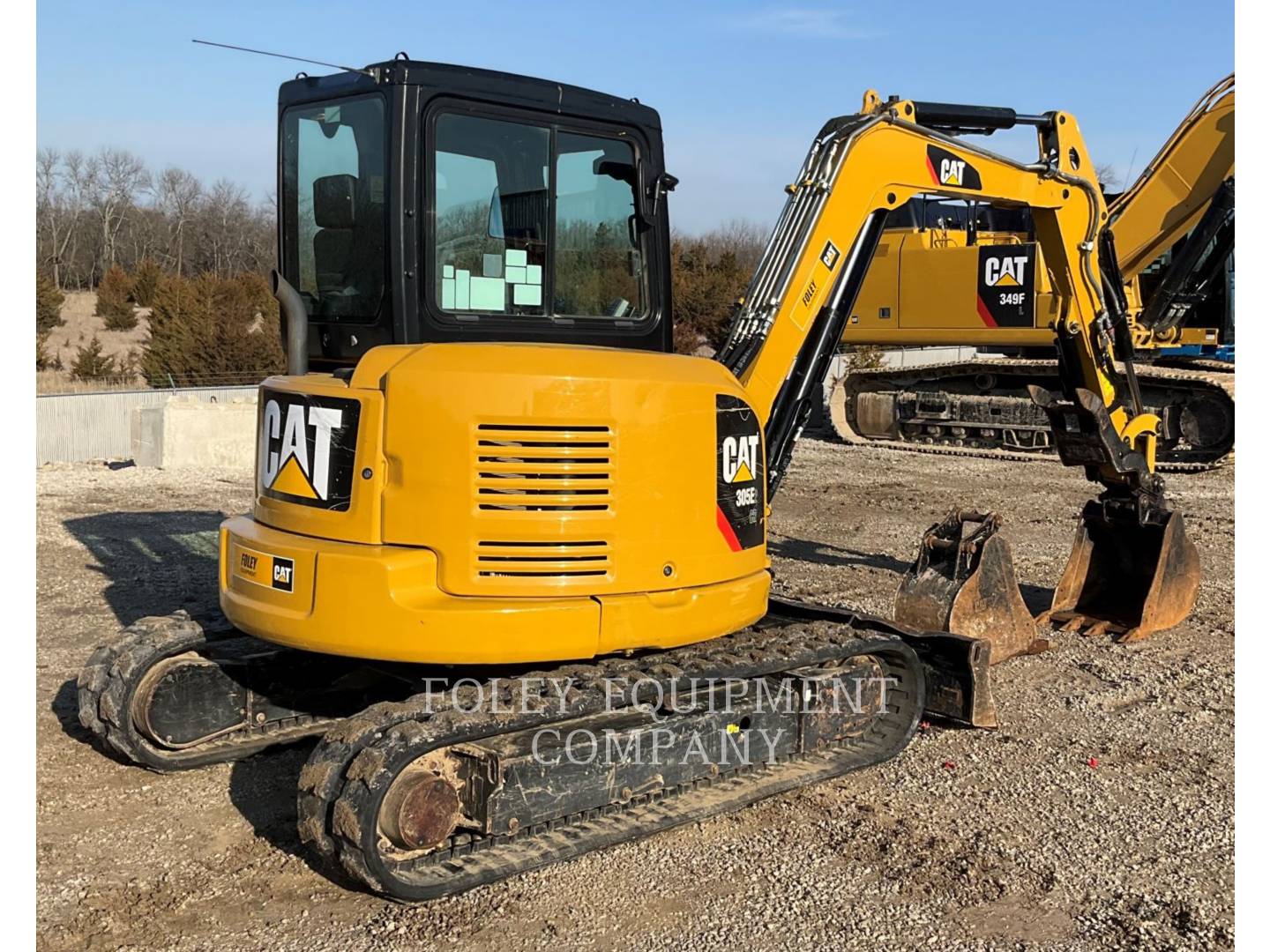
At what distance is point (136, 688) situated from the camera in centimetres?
512

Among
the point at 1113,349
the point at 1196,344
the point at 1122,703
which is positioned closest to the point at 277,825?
the point at 1122,703

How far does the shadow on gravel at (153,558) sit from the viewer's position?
26.7 ft

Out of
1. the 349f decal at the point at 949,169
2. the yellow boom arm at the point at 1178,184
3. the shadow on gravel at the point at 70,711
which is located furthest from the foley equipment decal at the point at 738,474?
the yellow boom arm at the point at 1178,184

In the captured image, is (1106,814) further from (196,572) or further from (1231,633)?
(196,572)

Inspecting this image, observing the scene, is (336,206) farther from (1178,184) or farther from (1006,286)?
(1006,286)

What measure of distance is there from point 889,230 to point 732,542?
1233 centimetres

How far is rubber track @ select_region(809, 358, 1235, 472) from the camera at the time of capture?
14.3m

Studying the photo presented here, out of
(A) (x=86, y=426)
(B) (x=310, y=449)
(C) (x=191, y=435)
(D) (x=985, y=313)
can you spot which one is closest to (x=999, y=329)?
(D) (x=985, y=313)

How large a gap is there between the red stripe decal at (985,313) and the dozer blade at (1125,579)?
25.7 feet

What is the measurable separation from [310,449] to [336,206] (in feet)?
3.21

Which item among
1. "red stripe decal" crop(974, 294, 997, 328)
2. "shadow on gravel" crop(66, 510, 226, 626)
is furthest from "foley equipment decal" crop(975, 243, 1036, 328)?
"shadow on gravel" crop(66, 510, 226, 626)

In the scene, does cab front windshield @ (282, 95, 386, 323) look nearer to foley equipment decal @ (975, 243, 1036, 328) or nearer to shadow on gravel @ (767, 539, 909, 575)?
shadow on gravel @ (767, 539, 909, 575)

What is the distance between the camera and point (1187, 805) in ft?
16.4

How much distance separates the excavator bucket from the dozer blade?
3.00 feet
